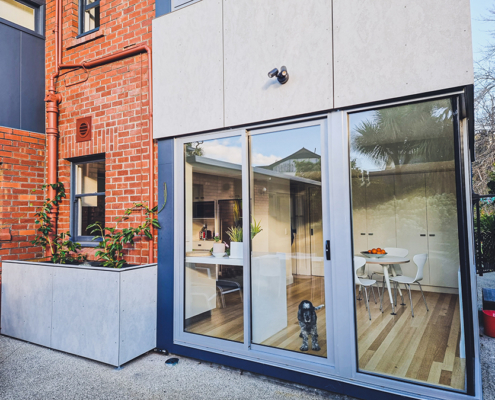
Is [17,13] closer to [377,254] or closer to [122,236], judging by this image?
[122,236]

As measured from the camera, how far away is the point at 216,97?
3432 millimetres

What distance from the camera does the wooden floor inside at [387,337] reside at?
→ 110 inches

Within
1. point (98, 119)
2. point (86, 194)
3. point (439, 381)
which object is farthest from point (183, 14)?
point (439, 381)

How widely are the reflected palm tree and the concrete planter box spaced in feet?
8.40

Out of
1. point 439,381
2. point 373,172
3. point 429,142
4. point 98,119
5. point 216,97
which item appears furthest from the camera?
point 373,172

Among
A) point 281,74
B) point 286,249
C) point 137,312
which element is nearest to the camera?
point 281,74

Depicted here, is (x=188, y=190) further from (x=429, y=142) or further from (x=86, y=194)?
(x=429, y=142)

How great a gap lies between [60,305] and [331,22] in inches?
154

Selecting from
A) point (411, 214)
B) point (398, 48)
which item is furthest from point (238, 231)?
point (411, 214)

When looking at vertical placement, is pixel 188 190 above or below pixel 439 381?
above

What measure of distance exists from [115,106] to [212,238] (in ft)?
6.61

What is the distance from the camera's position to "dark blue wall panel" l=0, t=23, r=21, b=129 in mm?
4414

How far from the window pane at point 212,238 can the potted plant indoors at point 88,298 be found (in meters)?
0.43

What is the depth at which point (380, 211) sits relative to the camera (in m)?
6.86
